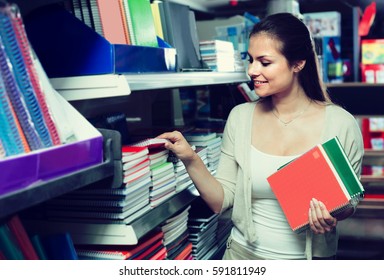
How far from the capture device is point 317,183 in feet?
4.78

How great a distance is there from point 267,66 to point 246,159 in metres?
0.33

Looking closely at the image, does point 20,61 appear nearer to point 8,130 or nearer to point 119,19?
point 8,130

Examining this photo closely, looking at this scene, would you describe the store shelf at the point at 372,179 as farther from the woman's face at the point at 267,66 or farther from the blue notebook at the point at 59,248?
the blue notebook at the point at 59,248

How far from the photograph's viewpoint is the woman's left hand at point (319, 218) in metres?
1.46

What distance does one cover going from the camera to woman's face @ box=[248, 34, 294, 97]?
1655 mm

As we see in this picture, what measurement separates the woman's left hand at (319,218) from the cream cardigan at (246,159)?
0.11 meters

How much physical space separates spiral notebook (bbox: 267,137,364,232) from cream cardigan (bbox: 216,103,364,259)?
16 centimetres

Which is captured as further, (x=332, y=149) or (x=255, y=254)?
(x=255, y=254)

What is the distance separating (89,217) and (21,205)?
0.52 metres

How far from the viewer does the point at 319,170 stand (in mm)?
1437

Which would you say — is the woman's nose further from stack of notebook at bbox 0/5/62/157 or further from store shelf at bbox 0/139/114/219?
stack of notebook at bbox 0/5/62/157

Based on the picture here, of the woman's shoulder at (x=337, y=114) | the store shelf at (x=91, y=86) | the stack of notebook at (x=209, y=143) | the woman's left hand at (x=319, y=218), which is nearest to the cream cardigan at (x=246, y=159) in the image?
the woman's shoulder at (x=337, y=114)
